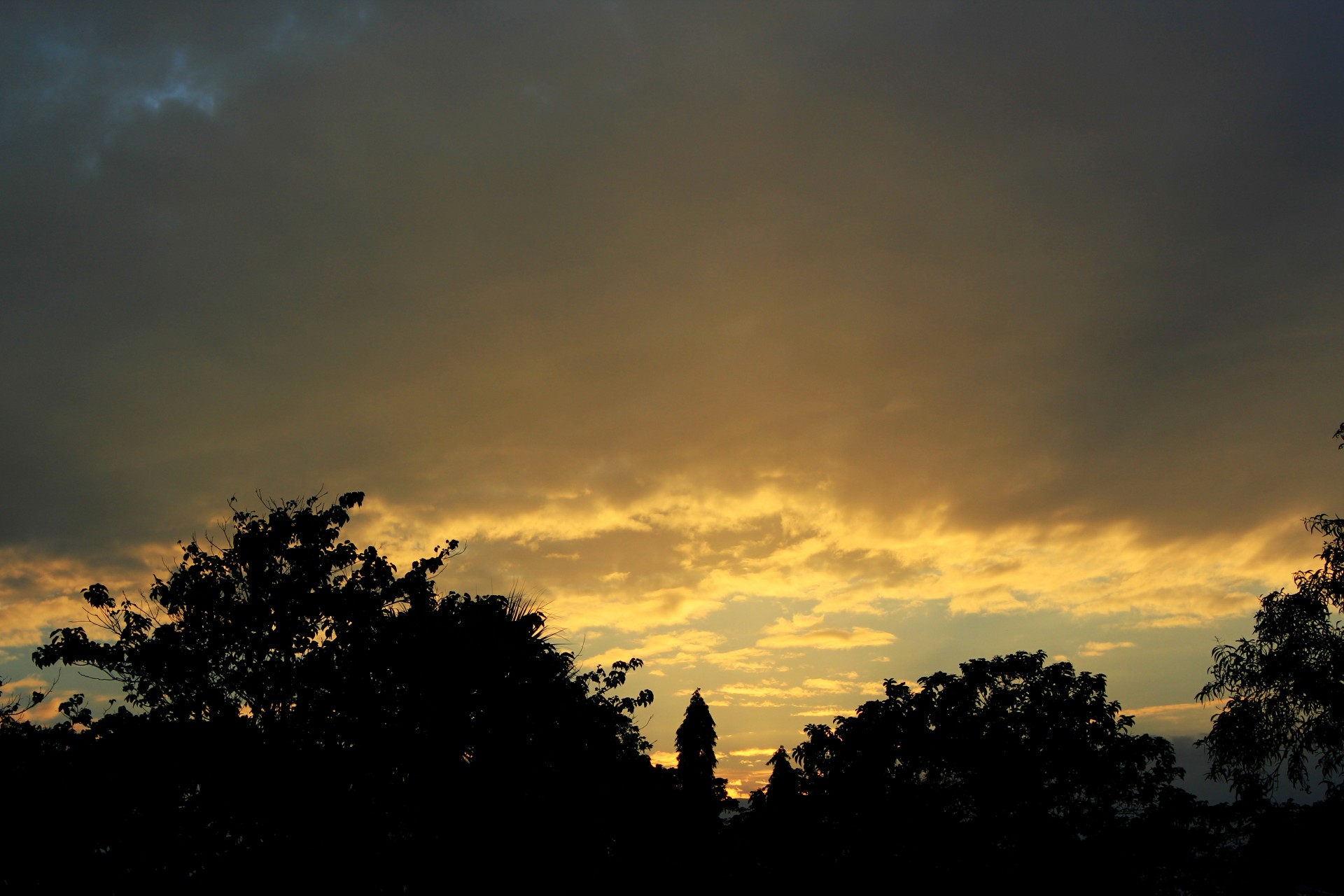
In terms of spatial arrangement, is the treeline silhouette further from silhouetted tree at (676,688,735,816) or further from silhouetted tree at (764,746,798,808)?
silhouetted tree at (676,688,735,816)

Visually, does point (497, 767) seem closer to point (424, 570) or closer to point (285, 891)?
point (285, 891)

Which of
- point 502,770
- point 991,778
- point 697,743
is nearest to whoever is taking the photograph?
point 502,770

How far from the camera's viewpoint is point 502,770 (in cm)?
2106

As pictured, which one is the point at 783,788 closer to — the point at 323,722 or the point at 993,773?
the point at 993,773

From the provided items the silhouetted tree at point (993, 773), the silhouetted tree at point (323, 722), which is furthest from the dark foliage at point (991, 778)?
the silhouetted tree at point (323, 722)

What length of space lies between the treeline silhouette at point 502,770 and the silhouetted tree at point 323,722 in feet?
0.21

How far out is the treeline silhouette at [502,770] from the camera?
20078 millimetres

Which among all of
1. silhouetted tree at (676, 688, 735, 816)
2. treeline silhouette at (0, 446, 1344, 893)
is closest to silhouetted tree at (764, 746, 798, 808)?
treeline silhouette at (0, 446, 1344, 893)

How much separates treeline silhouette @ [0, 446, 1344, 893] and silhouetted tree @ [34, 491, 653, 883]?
0.06 meters

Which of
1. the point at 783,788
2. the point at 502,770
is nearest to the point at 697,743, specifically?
the point at 783,788

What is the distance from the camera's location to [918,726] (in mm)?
30922

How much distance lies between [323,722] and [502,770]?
5187 mm

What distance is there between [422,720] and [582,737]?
5446mm

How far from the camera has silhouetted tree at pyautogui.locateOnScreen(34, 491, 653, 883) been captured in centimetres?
2011
